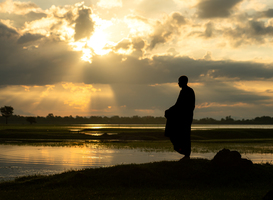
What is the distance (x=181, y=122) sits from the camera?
1395 centimetres

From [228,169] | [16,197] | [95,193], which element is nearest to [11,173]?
[16,197]

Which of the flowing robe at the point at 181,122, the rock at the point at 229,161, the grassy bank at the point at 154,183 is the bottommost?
the grassy bank at the point at 154,183

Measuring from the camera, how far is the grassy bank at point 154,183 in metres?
10.6

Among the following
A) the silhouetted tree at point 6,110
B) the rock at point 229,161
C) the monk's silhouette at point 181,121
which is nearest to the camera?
the rock at point 229,161

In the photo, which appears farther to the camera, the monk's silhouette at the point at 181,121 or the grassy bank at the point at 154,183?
the monk's silhouette at the point at 181,121

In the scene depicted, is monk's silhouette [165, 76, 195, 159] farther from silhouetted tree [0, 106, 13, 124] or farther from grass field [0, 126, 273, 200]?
silhouetted tree [0, 106, 13, 124]

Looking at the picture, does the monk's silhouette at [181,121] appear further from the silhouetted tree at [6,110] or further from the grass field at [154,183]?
the silhouetted tree at [6,110]

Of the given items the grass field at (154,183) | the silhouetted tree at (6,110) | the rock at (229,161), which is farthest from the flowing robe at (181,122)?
the silhouetted tree at (6,110)

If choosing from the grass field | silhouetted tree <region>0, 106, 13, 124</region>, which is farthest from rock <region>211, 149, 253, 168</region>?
silhouetted tree <region>0, 106, 13, 124</region>

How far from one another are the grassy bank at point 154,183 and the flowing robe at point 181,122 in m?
0.94

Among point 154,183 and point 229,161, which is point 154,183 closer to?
point 154,183

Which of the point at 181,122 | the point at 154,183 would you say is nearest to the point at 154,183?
the point at 154,183

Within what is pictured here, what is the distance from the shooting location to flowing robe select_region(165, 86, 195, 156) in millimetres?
13898

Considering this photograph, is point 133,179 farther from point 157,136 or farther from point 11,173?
point 157,136
